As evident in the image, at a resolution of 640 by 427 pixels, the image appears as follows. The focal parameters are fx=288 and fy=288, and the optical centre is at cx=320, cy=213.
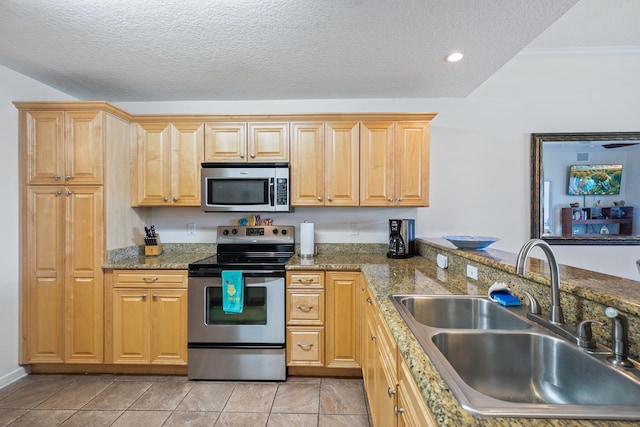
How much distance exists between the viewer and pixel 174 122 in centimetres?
264

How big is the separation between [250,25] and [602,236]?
137 inches

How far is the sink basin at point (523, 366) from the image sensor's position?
0.87m

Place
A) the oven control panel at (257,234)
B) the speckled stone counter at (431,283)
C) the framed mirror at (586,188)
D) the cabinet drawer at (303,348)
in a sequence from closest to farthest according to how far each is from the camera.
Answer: the speckled stone counter at (431,283) → the cabinet drawer at (303,348) → the framed mirror at (586,188) → the oven control panel at (257,234)

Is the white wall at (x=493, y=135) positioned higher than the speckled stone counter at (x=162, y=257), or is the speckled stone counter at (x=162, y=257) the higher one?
→ the white wall at (x=493, y=135)

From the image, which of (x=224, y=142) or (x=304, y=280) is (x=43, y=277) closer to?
(x=224, y=142)

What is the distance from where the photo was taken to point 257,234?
2.84 metres

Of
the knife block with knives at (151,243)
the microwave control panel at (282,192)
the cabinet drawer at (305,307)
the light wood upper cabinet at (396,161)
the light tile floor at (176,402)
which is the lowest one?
the light tile floor at (176,402)

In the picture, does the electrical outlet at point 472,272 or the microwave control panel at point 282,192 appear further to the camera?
the microwave control panel at point 282,192

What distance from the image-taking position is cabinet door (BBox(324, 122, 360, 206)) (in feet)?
8.54

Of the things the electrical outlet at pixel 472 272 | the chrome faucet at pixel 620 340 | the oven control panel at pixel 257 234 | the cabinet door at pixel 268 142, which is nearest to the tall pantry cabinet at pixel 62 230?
the oven control panel at pixel 257 234

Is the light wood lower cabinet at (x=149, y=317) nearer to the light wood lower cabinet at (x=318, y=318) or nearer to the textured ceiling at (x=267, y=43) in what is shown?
the light wood lower cabinet at (x=318, y=318)

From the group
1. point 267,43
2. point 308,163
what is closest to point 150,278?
point 308,163

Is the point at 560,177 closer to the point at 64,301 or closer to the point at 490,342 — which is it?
the point at 490,342

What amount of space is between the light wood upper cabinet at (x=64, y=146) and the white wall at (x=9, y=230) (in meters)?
0.10
